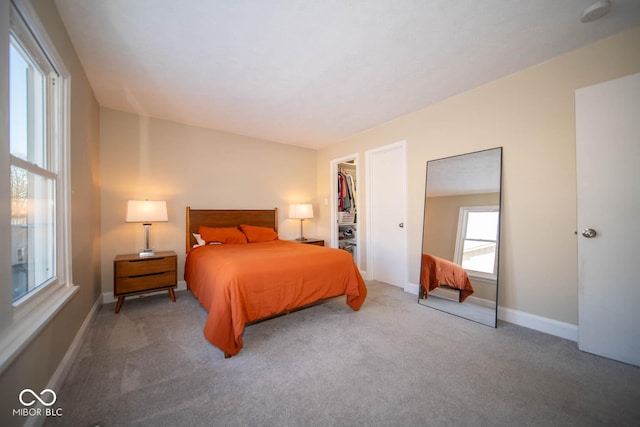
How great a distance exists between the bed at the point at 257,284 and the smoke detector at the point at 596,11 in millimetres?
2580

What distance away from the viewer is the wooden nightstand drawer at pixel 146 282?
2789mm

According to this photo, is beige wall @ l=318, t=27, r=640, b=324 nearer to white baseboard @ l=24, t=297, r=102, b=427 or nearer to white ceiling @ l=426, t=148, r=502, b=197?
white ceiling @ l=426, t=148, r=502, b=197

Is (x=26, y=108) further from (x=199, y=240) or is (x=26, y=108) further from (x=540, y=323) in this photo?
(x=540, y=323)

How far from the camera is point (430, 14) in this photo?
1.70m

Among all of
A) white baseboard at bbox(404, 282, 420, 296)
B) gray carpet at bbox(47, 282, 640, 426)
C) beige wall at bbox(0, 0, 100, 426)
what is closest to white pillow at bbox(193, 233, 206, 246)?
beige wall at bbox(0, 0, 100, 426)

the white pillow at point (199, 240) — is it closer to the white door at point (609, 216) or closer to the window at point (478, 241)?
the window at point (478, 241)

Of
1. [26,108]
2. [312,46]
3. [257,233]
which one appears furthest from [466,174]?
[26,108]

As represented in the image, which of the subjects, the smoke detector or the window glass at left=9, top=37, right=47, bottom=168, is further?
the smoke detector

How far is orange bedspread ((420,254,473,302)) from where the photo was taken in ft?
9.12

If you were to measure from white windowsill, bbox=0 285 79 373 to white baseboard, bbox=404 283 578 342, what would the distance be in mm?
3413

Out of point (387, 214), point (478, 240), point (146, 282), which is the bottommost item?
point (146, 282)

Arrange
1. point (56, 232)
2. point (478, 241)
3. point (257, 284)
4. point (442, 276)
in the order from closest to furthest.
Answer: point (56, 232), point (257, 284), point (478, 241), point (442, 276)

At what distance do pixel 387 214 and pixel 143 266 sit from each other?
3.22 metres

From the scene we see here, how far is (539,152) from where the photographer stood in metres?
2.31
